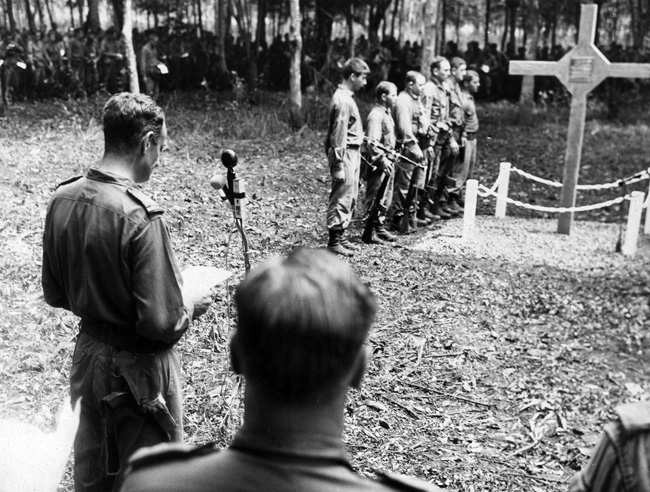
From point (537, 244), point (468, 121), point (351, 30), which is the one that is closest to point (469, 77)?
point (468, 121)

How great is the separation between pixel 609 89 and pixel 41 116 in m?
12.4

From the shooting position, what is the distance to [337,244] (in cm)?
718

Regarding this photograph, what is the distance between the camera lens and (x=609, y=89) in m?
16.8

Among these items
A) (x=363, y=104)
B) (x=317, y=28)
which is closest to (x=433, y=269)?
(x=363, y=104)

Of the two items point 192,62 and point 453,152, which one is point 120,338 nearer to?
point 453,152

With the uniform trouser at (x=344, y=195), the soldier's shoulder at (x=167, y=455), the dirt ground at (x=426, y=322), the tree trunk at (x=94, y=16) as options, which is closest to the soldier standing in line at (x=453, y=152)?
the dirt ground at (x=426, y=322)

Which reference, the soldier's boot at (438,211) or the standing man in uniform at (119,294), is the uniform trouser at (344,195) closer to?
the soldier's boot at (438,211)

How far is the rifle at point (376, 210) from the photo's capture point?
7531 mm

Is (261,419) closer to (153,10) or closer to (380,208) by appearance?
(380,208)

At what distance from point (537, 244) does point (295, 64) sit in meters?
4.58

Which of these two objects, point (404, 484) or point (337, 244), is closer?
point (404, 484)

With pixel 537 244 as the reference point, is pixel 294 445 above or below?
above

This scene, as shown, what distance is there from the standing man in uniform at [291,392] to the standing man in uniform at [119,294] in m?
1.11

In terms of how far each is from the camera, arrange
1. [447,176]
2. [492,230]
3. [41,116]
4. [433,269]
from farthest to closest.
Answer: [41,116], [447,176], [492,230], [433,269]
